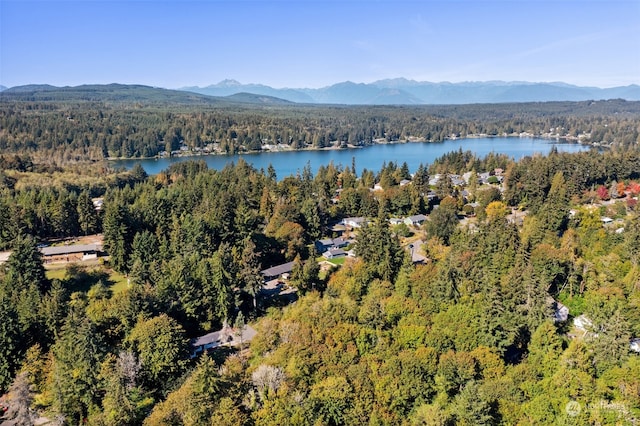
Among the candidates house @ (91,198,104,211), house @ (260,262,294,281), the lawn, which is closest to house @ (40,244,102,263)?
the lawn

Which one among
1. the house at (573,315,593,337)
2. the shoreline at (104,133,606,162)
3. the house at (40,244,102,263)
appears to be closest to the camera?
the house at (573,315,593,337)

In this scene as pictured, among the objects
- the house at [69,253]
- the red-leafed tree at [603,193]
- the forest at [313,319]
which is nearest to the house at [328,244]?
the forest at [313,319]

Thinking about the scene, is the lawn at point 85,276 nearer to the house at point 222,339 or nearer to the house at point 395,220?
the house at point 222,339

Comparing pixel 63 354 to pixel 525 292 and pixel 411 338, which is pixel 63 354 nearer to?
pixel 411 338

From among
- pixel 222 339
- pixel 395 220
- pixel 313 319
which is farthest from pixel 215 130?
pixel 313 319

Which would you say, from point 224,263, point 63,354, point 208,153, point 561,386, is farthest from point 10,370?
point 208,153

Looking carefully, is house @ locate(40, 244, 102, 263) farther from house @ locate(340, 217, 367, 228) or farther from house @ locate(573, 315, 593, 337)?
house @ locate(573, 315, 593, 337)
